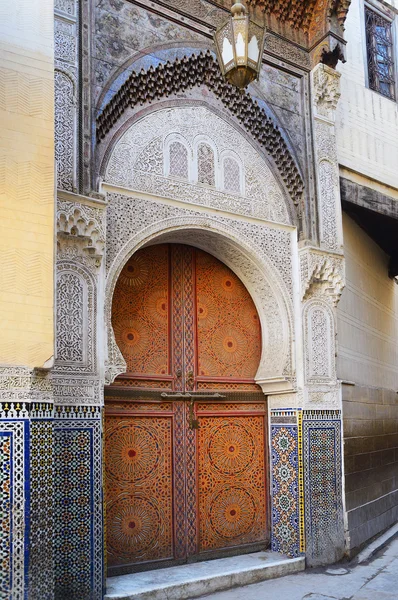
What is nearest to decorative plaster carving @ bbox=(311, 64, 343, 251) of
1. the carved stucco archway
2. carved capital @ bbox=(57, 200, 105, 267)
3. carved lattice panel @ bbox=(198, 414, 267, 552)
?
the carved stucco archway

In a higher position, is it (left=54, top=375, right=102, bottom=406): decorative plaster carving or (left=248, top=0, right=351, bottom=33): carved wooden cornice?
(left=248, top=0, right=351, bottom=33): carved wooden cornice

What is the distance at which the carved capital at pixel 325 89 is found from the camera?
599 cm

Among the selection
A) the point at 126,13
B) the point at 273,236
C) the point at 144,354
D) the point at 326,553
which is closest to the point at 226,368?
the point at 144,354

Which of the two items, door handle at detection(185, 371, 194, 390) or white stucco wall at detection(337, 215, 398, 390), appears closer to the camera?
door handle at detection(185, 371, 194, 390)

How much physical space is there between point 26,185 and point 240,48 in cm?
134

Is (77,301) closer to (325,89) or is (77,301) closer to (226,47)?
(226,47)

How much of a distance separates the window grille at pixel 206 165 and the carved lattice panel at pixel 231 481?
1885 mm

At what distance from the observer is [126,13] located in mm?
4918

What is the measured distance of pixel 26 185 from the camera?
11.7 feet

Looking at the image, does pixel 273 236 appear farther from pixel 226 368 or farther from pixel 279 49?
pixel 279 49

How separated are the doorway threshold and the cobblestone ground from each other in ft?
0.20

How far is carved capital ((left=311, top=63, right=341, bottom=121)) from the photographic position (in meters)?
5.99

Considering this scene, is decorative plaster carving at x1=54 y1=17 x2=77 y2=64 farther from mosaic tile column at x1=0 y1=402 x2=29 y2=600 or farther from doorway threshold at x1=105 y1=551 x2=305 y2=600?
A: doorway threshold at x1=105 y1=551 x2=305 y2=600

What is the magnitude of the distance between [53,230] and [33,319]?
51 centimetres
